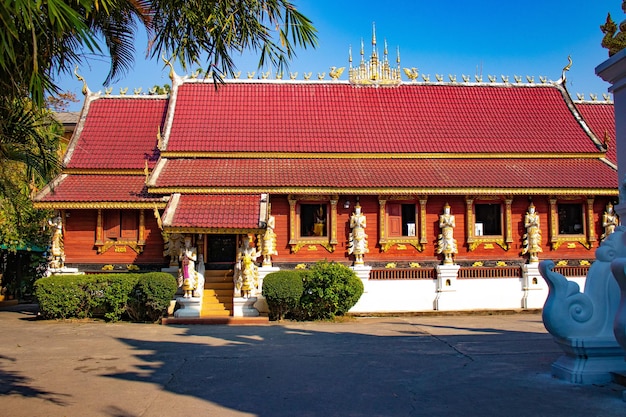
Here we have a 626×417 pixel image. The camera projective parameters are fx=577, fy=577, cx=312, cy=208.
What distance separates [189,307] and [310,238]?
14.6ft

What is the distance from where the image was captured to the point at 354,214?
1825cm

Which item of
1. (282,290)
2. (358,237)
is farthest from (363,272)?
(282,290)

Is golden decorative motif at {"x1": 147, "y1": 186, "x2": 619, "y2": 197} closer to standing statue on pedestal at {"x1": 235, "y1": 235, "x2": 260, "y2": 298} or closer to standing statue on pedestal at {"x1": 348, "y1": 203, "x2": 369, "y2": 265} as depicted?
standing statue on pedestal at {"x1": 348, "y1": 203, "x2": 369, "y2": 265}

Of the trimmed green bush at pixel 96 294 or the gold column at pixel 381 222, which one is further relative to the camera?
the gold column at pixel 381 222

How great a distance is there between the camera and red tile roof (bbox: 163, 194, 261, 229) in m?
15.9

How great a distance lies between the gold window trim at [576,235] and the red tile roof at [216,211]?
9.71 metres

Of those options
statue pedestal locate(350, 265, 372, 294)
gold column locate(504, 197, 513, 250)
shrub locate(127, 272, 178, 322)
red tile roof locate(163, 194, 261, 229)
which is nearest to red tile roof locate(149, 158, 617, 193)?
red tile roof locate(163, 194, 261, 229)

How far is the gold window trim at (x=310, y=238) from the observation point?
18.1m

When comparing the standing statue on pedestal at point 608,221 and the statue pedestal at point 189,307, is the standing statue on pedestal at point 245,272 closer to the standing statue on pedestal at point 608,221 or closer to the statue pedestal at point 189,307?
the statue pedestal at point 189,307

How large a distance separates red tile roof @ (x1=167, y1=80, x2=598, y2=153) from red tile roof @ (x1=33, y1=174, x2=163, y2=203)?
6.41ft

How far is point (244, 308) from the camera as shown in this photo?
15.9m

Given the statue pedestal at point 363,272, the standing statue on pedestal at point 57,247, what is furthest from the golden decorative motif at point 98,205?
the statue pedestal at point 363,272

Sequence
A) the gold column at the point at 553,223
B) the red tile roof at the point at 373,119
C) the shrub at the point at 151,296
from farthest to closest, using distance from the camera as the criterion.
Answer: the red tile roof at the point at 373,119, the gold column at the point at 553,223, the shrub at the point at 151,296

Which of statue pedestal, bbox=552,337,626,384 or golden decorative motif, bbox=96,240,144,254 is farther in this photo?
golden decorative motif, bbox=96,240,144,254
